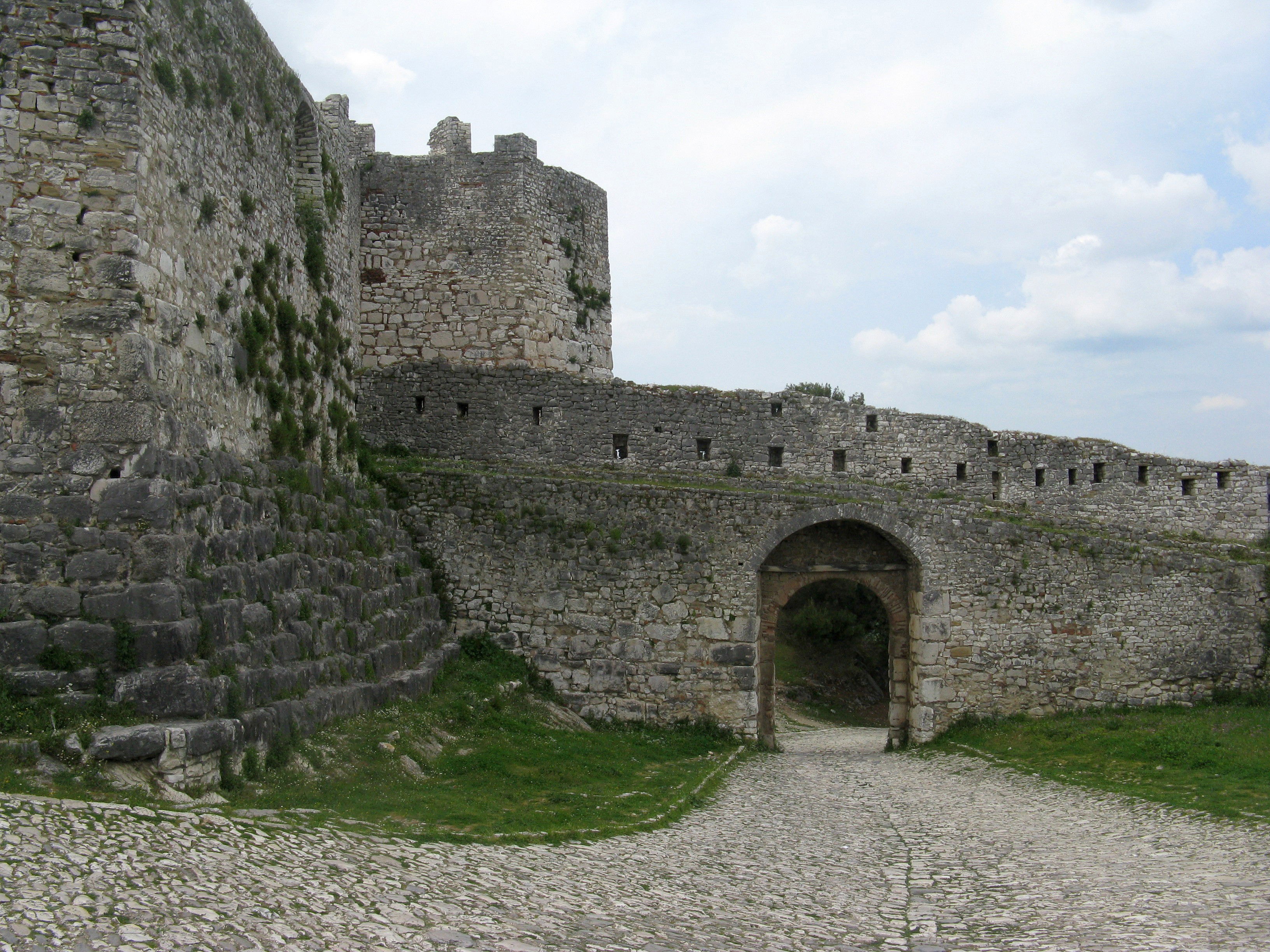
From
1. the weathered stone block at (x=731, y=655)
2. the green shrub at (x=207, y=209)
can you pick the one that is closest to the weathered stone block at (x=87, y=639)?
the green shrub at (x=207, y=209)

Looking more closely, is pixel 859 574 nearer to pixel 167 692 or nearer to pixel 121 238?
pixel 167 692

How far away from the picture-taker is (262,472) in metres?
12.6

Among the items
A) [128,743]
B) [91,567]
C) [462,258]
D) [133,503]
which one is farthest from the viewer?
[462,258]

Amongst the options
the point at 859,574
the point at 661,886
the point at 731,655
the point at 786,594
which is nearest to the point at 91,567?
the point at 661,886

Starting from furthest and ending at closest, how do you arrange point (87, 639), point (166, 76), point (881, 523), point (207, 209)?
point (881, 523) < point (207, 209) < point (166, 76) < point (87, 639)

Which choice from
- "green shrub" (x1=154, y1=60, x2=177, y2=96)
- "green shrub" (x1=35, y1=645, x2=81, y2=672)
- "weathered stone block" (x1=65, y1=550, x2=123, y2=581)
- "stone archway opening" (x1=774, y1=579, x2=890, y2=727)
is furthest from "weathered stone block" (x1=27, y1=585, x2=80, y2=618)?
"stone archway opening" (x1=774, y1=579, x2=890, y2=727)

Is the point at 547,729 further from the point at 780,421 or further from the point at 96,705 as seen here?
the point at 780,421

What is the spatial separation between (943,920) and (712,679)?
33.0ft

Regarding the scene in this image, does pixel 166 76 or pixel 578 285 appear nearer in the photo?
pixel 166 76

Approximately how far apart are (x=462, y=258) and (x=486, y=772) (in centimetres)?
1440

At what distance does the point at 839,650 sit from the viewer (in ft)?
121

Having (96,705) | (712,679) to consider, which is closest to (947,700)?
(712,679)

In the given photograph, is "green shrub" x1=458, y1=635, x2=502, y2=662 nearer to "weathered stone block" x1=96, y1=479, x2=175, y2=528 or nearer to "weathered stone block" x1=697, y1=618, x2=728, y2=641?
"weathered stone block" x1=697, y1=618, x2=728, y2=641

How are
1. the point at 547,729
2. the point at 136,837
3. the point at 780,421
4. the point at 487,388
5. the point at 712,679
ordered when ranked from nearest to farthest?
the point at 136,837
the point at 547,729
the point at 712,679
the point at 487,388
the point at 780,421
